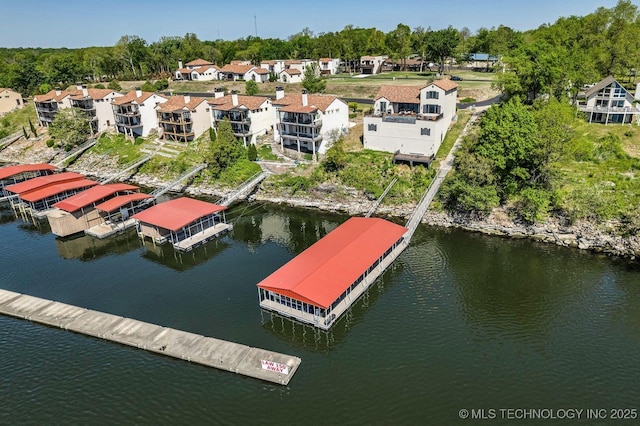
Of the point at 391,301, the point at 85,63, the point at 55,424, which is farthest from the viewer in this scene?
the point at 85,63

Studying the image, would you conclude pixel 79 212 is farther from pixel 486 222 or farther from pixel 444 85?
pixel 444 85

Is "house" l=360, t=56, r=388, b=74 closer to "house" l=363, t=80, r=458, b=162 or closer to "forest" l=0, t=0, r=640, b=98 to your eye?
"forest" l=0, t=0, r=640, b=98

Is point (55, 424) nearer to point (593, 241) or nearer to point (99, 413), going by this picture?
point (99, 413)

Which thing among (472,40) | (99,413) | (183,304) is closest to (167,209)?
(183,304)

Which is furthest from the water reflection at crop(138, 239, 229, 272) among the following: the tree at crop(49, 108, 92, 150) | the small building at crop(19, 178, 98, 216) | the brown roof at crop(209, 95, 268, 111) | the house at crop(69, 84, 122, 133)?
the house at crop(69, 84, 122, 133)

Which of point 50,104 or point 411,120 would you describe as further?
point 50,104

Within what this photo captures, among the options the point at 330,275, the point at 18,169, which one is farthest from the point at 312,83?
the point at 330,275
